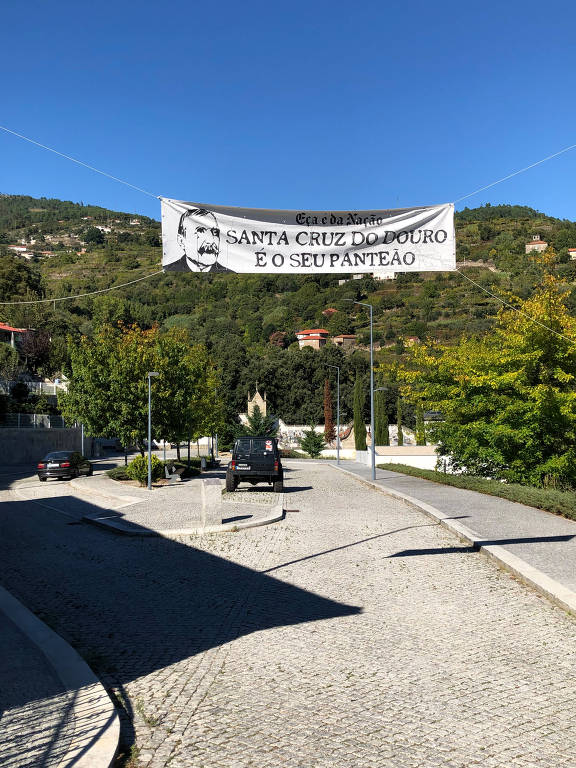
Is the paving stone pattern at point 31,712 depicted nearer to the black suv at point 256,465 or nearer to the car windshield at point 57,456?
the black suv at point 256,465

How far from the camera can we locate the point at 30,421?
53.3 m

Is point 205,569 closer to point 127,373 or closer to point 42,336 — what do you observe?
point 127,373

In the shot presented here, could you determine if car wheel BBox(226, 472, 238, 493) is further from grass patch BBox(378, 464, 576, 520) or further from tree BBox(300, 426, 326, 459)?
tree BBox(300, 426, 326, 459)

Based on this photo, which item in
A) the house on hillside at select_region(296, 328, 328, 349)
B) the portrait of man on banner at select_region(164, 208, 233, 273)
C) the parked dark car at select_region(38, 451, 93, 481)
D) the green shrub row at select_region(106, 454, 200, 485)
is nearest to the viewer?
the portrait of man on banner at select_region(164, 208, 233, 273)

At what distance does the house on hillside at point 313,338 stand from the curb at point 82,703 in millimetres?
121803

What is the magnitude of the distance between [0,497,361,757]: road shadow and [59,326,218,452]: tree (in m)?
17.9

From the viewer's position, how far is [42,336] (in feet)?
244

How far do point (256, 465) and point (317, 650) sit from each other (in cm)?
1772

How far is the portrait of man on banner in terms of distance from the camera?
1012 centimetres

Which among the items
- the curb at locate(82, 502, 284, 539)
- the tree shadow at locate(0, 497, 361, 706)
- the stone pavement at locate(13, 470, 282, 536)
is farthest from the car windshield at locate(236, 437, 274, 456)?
the tree shadow at locate(0, 497, 361, 706)

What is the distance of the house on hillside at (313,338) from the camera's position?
431 feet

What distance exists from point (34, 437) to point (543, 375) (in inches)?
1601

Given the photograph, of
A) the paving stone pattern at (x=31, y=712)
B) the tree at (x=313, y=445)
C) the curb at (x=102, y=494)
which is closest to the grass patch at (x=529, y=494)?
the curb at (x=102, y=494)

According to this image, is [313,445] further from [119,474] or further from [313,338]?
[313,338]
